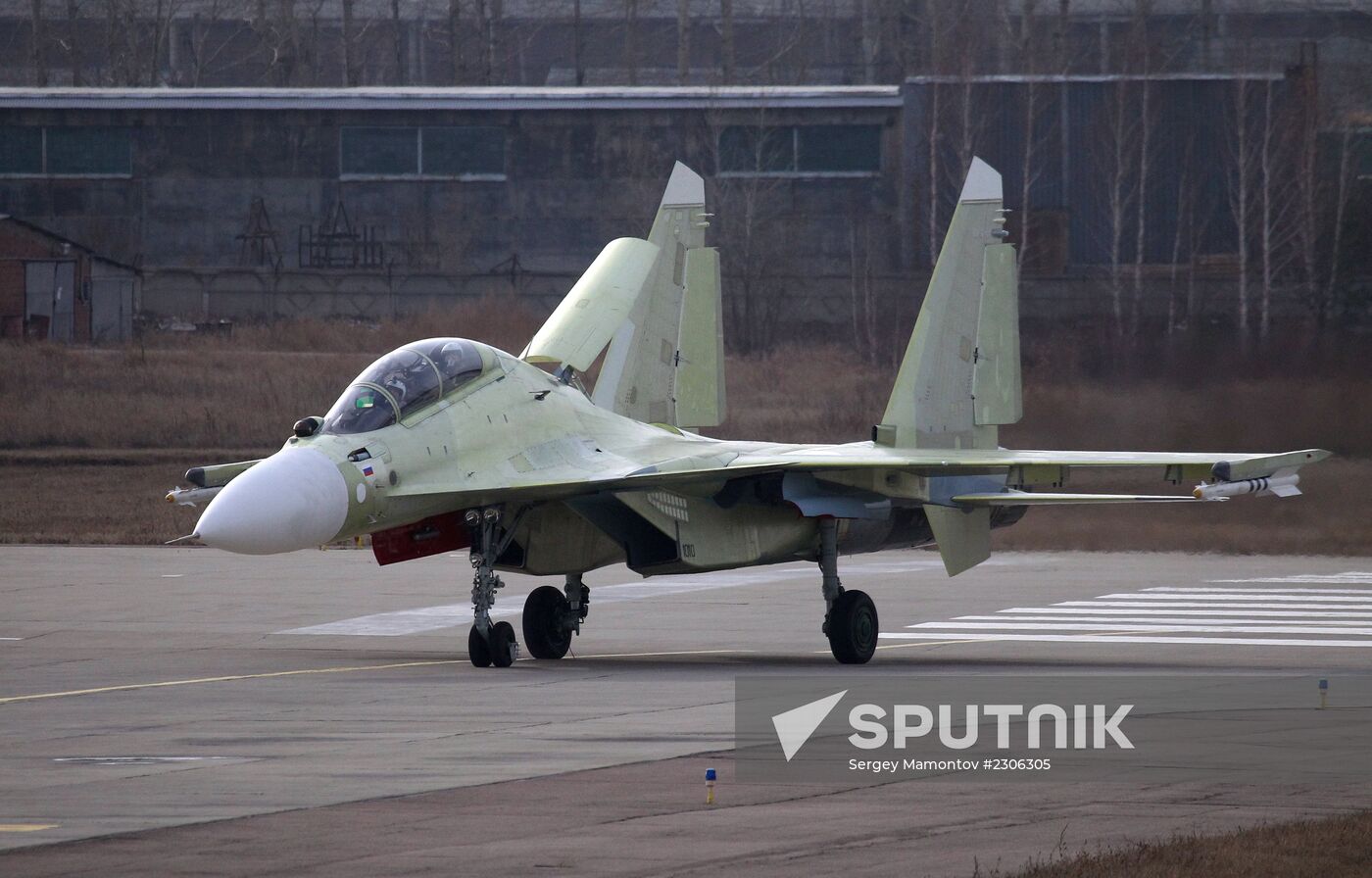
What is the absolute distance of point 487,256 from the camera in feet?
160

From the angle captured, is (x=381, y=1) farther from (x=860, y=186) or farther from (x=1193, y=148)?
(x=1193, y=148)

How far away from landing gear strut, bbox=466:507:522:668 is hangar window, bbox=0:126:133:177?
120 ft

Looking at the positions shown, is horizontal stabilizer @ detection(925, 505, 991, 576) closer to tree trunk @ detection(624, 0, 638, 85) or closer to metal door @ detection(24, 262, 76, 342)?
metal door @ detection(24, 262, 76, 342)

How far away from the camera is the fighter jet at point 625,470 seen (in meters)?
15.2

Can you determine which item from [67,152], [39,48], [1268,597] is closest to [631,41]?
[39,48]

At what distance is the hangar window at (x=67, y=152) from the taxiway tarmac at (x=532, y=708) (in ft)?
79.2

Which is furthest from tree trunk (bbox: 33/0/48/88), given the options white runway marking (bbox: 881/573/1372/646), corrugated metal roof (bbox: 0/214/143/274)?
white runway marking (bbox: 881/573/1372/646)

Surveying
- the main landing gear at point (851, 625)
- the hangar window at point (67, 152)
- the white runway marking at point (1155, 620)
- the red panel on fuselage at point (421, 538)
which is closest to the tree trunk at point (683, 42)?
the hangar window at point (67, 152)

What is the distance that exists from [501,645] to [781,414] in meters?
22.7

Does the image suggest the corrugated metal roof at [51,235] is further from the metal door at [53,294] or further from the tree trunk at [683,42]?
the tree trunk at [683,42]

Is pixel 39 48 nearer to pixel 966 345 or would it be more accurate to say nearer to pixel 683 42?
pixel 683 42

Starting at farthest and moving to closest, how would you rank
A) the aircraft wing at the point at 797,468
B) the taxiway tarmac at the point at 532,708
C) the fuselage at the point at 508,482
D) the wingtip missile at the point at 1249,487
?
the aircraft wing at the point at 797,468, the wingtip missile at the point at 1249,487, the fuselage at the point at 508,482, the taxiway tarmac at the point at 532,708

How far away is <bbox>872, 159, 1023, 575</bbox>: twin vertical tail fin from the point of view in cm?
1798

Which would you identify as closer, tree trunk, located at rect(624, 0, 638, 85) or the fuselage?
the fuselage
